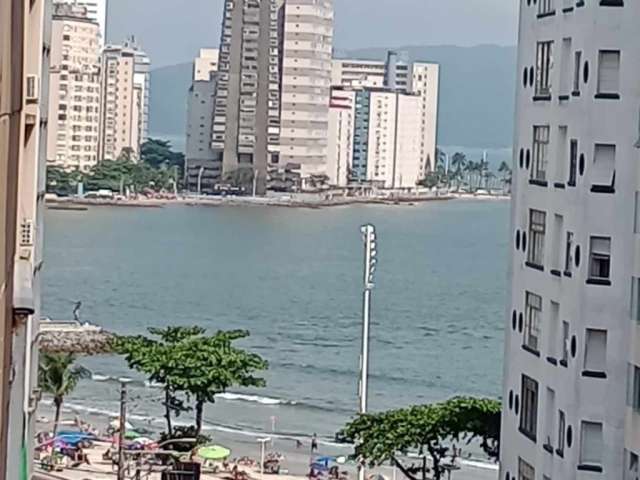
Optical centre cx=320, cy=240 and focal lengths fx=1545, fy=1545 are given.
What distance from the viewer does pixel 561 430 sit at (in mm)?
10758

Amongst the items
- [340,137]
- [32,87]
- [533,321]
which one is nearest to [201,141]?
[340,137]

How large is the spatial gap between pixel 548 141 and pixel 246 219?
272ft

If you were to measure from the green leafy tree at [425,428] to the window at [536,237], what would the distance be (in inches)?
124

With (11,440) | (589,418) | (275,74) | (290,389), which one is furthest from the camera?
(275,74)

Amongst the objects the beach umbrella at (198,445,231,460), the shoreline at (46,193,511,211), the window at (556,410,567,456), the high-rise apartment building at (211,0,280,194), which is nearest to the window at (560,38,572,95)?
the window at (556,410,567,456)

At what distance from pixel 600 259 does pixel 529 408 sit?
5.29 ft

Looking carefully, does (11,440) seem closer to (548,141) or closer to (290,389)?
(548,141)

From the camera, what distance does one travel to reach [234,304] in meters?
57.2

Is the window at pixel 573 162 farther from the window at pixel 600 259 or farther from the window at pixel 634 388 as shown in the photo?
the window at pixel 634 388

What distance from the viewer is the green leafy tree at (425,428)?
15.0 metres

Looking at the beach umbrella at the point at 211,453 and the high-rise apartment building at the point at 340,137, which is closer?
the beach umbrella at the point at 211,453

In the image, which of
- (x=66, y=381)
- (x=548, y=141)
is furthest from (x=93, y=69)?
(x=548, y=141)

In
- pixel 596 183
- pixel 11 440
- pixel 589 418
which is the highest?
pixel 596 183

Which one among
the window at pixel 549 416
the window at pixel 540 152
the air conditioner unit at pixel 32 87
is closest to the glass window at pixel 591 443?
the window at pixel 549 416
